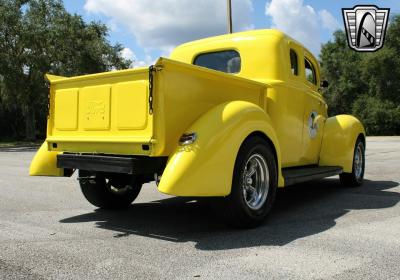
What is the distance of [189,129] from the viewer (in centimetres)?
447

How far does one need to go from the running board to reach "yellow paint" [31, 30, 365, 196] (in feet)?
0.65

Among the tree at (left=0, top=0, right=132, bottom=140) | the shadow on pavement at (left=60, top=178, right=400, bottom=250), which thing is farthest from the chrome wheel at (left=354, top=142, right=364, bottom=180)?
the tree at (left=0, top=0, right=132, bottom=140)

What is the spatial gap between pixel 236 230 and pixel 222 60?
2816 mm

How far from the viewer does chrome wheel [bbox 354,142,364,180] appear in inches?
314

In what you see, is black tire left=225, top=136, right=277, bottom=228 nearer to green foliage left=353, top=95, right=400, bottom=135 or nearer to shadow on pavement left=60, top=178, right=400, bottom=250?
shadow on pavement left=60, top=178, right=400, bottom=250

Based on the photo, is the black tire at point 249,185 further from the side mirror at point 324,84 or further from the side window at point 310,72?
the side mirror at point 324,84

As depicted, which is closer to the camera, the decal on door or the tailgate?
the tailgate

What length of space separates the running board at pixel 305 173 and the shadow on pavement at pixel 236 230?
15.2 inches

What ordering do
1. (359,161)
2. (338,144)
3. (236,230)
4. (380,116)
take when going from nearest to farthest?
(236,230), (338,144), (359,161), (380,116)

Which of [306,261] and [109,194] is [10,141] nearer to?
Answer: [109,194]

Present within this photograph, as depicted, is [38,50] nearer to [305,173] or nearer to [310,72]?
[310,72]

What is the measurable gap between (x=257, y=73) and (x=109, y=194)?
2496 millimetres

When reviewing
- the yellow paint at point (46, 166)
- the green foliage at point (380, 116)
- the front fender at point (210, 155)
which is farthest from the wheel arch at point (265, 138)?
the green foliage at point (380, 116)

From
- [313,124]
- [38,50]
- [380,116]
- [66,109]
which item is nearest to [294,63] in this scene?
[313,124]
